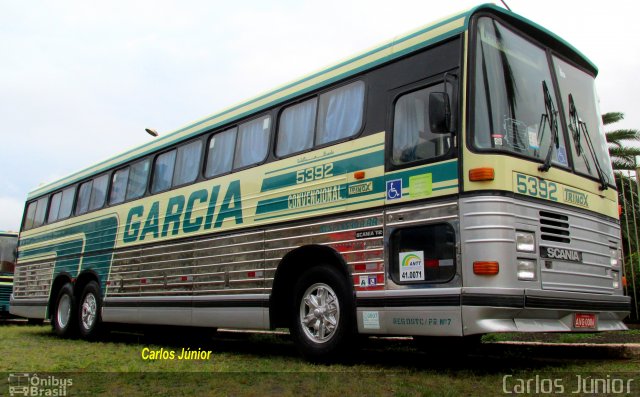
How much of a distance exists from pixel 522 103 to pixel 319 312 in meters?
3.07

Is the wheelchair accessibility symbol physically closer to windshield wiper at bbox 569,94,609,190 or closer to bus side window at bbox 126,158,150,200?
windshield wiper at bbox 569,94,609,190

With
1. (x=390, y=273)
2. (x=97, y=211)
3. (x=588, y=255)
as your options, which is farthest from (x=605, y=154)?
(x=97, y=211)

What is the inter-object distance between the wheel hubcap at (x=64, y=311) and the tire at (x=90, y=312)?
47 cm

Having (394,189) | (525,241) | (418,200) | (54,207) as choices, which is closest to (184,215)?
(394,189)

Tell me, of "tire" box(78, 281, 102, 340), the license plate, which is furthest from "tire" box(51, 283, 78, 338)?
the license plate

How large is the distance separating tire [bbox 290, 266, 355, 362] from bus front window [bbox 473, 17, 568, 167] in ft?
7.18

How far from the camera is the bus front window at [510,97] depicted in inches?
228

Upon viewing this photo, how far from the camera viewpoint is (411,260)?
19.8 ft

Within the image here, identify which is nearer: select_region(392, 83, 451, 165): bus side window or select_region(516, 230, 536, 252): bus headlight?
select_region(516, 230, 536, 252): bus headlight

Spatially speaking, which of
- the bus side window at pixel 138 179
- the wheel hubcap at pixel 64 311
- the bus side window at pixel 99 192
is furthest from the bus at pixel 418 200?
the wheel hubcap at pixel 64 311

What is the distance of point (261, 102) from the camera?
8594mm

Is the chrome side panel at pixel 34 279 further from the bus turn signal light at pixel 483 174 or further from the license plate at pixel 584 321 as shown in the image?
the license plate at pixel 584 321

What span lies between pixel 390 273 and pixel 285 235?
69.9 inches

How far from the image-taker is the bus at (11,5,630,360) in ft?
18.5
